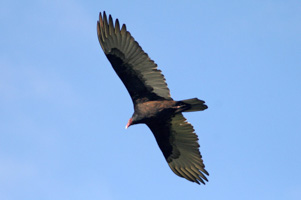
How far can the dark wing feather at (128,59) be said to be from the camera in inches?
413

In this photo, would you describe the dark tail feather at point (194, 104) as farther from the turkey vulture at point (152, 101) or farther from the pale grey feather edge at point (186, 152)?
the pale grey feather edge at point (186, 152)

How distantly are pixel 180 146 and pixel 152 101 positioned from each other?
4.54 ft

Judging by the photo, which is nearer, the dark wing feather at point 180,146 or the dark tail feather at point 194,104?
the dark tail feather at point 194,104

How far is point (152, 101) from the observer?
35.7 feet

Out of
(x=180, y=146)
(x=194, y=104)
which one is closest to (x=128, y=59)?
(x=194, y=104)

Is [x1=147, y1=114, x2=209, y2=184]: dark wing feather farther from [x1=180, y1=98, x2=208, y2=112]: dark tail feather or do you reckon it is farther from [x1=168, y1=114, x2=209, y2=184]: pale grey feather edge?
[x1=180, y1=98, x2=208, y2=112]: dark tail feather

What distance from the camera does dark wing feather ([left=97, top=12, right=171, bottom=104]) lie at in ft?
34.4

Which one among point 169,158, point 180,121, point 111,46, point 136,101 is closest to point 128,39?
point 111,46

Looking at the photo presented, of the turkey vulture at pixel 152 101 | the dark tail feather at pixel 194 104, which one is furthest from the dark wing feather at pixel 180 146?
the dark tail feather at pixel 194 104

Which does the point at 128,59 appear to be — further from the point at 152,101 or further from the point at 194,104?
the point at 194,104

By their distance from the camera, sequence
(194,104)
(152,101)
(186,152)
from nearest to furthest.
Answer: (194,104), (152,101), (186,152)

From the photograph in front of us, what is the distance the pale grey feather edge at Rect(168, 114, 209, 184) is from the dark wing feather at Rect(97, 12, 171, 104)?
90cm

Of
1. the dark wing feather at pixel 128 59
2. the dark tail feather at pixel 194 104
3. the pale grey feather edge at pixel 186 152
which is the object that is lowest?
the pale grey feather edge at pixel 186 152

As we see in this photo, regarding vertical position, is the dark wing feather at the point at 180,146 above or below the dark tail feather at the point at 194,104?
below
